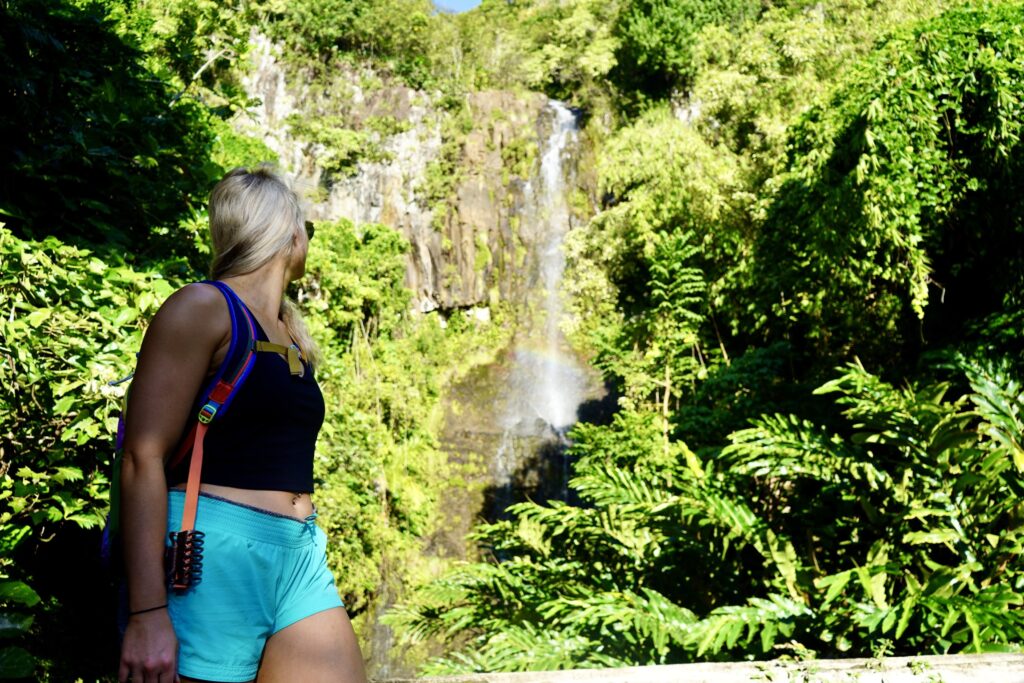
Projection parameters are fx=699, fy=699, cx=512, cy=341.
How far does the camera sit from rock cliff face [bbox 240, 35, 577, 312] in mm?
19750

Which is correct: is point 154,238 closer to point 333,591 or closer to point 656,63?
point 333,591

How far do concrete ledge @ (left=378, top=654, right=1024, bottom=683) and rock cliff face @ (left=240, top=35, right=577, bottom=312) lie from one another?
18121 mm

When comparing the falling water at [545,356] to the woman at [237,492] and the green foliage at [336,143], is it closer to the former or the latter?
the green foliage at [336,143]

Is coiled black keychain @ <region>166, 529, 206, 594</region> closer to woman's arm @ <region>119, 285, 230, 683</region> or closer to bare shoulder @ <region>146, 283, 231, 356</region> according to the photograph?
woman's arm @ <region>119, 285, 230, 683</region>

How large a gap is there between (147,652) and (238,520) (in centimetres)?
23

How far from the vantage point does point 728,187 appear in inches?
364

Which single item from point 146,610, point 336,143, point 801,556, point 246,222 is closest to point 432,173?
point 336,143

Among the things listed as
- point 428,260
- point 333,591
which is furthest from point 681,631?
point 428,260

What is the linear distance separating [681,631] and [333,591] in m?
2.37

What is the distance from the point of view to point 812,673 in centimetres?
181

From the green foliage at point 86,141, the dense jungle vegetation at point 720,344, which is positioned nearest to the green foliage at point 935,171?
the dense jungle vegetation at point 720,344

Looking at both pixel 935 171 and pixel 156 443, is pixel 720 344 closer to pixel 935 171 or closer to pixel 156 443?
pixel 935 171

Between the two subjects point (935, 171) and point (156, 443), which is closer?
point (156, 443)

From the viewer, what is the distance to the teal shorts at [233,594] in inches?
45.3
